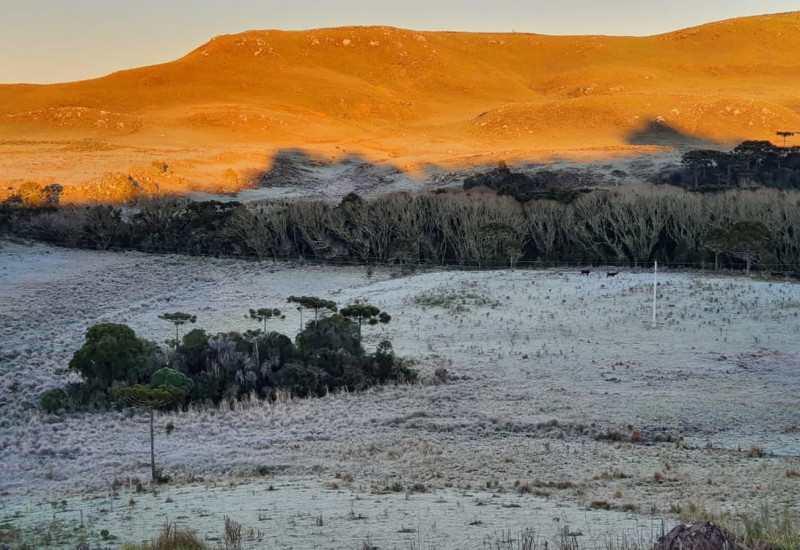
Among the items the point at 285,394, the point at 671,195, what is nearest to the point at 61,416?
the point at 285,394

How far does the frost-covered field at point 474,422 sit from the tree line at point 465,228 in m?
6.06

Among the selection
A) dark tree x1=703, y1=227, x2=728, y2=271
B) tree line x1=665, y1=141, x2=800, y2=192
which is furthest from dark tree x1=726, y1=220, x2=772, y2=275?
tree line x1=665, y1=141, x2=800, y2=192

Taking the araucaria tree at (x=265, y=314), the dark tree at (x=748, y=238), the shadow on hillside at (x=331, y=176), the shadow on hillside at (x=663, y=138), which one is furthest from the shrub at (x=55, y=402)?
the shadow on hillside at (x=663, y=138)

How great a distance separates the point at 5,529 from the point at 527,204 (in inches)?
1548

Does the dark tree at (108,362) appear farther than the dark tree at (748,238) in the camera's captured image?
No

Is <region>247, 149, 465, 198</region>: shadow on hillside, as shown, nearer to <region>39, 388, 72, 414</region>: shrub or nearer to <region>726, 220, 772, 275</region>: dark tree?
<region>726, 220, 772, 275</region>: dark tree

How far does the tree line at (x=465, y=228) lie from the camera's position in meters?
43.8

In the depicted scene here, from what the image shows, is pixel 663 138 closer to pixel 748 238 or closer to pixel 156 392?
pixel 748 238

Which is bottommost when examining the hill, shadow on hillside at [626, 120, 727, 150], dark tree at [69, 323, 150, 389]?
dark tree at [69, 323, 150, 389]

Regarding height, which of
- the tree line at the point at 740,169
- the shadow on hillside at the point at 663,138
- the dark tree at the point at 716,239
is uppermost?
the shadow on hillside at the point at 663,138

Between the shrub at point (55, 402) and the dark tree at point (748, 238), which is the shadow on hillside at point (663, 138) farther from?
the shrub at point (55, 402)

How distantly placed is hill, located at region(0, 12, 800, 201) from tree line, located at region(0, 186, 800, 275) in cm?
1799

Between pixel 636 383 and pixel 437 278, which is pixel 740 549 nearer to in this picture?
pixel 636 383

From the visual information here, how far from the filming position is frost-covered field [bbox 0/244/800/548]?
538 inches
